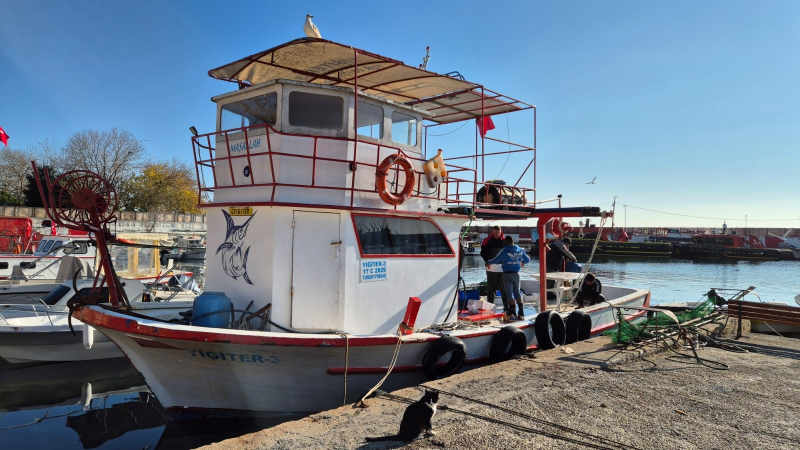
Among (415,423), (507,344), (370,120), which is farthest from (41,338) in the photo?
(415,423)

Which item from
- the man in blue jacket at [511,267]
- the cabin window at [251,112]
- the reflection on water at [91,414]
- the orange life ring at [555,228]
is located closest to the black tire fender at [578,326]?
the man in blue jacket at [511,267]

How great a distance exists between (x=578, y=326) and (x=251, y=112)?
20.7 ft

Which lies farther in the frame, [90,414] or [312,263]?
[90,414]

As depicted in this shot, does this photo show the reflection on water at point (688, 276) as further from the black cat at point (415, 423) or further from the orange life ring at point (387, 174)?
the black cat at point (415, 423)

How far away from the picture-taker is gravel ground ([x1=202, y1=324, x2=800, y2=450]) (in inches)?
182

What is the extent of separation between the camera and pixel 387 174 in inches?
282

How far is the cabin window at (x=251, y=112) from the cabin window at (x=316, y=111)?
0.81ft

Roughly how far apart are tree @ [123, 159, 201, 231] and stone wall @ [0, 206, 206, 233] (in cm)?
91

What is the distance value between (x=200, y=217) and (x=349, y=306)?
47501mm

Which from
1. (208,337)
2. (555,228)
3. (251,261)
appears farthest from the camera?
(555,228)

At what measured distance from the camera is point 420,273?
777 centimetres

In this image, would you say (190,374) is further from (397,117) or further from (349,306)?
(397,117)

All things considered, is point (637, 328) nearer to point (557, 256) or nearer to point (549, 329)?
point (549, 329)

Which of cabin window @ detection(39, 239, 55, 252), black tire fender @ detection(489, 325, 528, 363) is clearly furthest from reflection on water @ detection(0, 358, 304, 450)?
cabin window @ detection(39, 239, 55, 252)
